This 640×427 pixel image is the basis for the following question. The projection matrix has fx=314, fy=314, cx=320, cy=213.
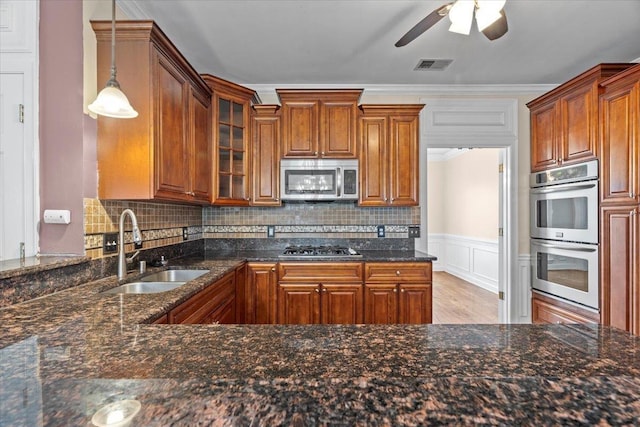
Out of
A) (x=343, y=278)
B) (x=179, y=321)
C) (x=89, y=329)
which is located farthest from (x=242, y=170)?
(x=89, y=329)

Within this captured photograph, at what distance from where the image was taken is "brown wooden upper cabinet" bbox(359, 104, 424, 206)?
124 inches

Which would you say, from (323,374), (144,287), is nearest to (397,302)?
(144,287)

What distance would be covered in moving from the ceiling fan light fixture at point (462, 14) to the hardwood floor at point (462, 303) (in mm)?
3008

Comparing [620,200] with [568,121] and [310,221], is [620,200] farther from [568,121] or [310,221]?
[310,221]

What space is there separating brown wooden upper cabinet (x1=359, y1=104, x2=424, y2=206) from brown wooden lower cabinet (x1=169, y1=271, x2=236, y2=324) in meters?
1.52

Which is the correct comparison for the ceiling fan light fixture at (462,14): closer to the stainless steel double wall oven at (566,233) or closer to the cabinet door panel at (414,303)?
the stainless steel double wall oven at (566,233)

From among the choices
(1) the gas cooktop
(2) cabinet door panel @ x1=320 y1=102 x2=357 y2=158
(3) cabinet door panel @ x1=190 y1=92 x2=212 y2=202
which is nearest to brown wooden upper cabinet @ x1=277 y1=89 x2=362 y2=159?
(2) cabinet door panel @ x1=320 y1=102 x2=357 y2=158

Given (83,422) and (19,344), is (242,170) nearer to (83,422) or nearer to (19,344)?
(19,344)

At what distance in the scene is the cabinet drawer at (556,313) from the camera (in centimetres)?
258

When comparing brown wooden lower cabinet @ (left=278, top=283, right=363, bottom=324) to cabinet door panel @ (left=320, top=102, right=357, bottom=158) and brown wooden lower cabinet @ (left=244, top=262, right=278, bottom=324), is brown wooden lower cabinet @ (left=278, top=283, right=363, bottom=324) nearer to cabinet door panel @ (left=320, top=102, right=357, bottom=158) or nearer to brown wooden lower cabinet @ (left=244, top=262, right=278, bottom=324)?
brown wooden lower cabinet @ (left=244, top=262, right=278, bottom=324)

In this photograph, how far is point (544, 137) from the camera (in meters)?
3.12

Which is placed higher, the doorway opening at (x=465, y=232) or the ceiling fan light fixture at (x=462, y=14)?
the ceiling fan light fixture at (x=462, y=14)

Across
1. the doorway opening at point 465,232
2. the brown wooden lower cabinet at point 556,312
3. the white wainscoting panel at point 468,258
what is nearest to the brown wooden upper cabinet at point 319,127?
the doorway opening at point 465,232

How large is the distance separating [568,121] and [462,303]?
106 inches
